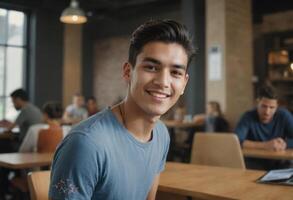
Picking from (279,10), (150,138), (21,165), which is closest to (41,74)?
(279,10)

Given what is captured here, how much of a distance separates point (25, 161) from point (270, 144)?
1975 millimetres

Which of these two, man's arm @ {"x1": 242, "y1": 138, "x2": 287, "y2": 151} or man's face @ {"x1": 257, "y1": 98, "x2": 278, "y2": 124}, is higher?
man's face @ {"x1": 257, "y1": 98, "x2": 278, "y2": 124}

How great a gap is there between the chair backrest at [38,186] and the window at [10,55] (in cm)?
694

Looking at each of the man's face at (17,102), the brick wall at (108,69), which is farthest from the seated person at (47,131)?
the brick wall at (108,69)

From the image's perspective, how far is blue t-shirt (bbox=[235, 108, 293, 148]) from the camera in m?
Answer: 3.51

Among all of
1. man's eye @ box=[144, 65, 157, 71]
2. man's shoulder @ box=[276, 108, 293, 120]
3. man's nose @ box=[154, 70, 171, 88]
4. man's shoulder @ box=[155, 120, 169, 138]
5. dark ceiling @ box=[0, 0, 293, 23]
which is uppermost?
dark ceiling @ box=[0, 0, 293, 23]

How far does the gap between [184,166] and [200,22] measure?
512 centimetres

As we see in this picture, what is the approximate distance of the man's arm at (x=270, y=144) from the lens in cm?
325

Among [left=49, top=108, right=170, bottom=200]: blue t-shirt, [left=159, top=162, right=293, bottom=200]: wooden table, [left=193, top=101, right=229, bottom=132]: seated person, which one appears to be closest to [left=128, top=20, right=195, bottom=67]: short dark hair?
[left=49, top=108, right=170, bottom=200]: blue t-shirt

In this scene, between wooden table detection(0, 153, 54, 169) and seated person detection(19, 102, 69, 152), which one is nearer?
wooden table detection(0, 153, 54, 169)

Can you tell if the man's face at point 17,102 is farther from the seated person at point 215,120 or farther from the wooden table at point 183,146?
the seated person at point 215,120

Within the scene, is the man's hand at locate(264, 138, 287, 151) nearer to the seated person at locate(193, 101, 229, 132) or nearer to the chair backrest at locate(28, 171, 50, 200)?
the chair backrest at locate(28, 171, 50, 200)

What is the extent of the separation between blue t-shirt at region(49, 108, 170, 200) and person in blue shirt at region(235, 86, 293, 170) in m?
2.12

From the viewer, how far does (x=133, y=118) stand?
4.71ft
